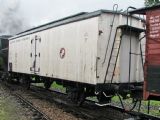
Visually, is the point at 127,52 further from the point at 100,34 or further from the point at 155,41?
the point at 155,41

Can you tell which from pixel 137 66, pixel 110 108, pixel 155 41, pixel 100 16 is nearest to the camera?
pixel 155 41

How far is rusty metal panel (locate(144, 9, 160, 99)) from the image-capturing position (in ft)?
26.5

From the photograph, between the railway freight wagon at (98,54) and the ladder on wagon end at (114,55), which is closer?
the railway freight wagon at (98,54)

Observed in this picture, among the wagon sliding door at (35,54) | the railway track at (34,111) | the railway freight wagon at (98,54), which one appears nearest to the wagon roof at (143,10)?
the railway freight wagon at (98,54)

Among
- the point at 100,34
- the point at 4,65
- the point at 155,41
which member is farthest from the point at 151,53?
the point at 4,65

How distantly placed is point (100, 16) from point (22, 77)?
1066 centimetres

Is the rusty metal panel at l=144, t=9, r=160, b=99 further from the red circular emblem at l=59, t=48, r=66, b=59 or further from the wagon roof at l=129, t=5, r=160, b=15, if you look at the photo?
the red circular emblem at l=59, t=48, r=66, b=59

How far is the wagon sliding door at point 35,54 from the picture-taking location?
54.0ft

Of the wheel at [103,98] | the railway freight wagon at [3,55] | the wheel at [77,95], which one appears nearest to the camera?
the wheel at [103,98]

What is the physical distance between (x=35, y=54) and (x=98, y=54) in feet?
22.0

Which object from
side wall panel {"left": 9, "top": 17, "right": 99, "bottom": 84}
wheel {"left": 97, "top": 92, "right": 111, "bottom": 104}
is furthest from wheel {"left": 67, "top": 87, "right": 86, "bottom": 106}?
wheel {"left": 97, "top": 92, "right": 111, "bottom": 104}

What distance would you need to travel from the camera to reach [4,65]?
24.9 m

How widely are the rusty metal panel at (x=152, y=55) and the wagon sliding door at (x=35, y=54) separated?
866 cm

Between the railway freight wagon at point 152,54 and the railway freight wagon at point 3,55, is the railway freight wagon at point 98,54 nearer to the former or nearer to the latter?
the railway freight wagon at point 152,54
